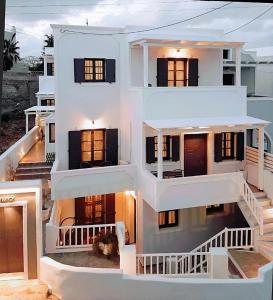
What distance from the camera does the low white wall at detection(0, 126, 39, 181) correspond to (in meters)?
12.3

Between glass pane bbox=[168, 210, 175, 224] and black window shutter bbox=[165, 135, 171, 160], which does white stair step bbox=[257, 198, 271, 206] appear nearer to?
glass pane bbox=[168, 210, 175, 224]

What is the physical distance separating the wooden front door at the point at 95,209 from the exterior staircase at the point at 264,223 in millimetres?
4414

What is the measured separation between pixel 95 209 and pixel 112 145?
218 centimetres

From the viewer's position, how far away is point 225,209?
1244 centimetres

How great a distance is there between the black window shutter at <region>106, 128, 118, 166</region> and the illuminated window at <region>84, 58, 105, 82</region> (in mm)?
1760

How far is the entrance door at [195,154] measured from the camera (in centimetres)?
1234

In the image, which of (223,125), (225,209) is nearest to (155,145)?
(223,125)

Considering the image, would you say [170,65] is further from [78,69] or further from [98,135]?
[98,135]

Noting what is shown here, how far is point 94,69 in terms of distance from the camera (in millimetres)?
12883

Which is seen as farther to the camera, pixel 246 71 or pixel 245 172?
pixel 246 71

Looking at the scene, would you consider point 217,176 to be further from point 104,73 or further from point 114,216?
point 104,73

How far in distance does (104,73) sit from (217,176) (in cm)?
505

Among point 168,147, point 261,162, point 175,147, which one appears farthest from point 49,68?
point 261,162

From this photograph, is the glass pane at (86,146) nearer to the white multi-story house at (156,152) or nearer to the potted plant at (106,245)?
the white multi-story house at (156,152)
